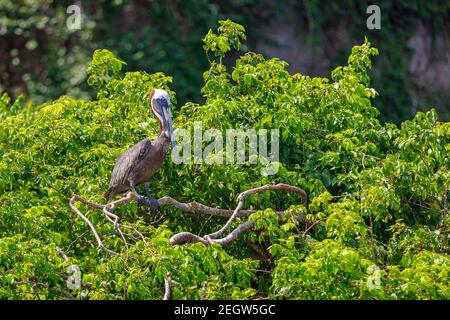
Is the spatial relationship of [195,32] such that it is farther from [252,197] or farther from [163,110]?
[252,197]

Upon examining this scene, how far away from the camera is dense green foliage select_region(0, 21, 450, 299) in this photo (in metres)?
6.82

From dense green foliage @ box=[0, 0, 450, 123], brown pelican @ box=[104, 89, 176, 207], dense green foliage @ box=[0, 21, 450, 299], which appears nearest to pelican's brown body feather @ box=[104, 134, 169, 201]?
brown pelican @ box=[104, 89, 176, 207]

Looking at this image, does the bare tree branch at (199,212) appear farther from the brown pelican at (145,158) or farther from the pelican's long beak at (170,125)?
the pelican's long beak at (170,125)

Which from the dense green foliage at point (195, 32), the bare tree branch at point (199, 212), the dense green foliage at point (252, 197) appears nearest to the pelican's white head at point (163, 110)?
the dense green foliage at point (252, 197)

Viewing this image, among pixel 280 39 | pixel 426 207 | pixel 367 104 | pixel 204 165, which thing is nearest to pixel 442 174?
pixel 426 207

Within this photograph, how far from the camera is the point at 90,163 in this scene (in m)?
8.48

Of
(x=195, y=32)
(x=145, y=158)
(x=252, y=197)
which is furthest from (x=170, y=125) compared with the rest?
(x=195, y=32)

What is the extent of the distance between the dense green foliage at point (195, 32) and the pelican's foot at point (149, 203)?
8.50 m

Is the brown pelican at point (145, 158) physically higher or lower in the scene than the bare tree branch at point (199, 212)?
higher

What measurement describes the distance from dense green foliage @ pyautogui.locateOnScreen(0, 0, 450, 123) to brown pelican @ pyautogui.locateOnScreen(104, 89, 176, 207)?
26.7 feet

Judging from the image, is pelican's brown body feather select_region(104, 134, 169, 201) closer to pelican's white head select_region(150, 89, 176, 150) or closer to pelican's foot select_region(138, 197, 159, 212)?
pelican's white head select_region(150, 89, 176, 150)

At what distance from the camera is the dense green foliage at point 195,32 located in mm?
16672

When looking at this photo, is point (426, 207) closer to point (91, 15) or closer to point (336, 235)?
point (336, 235)

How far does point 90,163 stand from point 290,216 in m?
1.75
